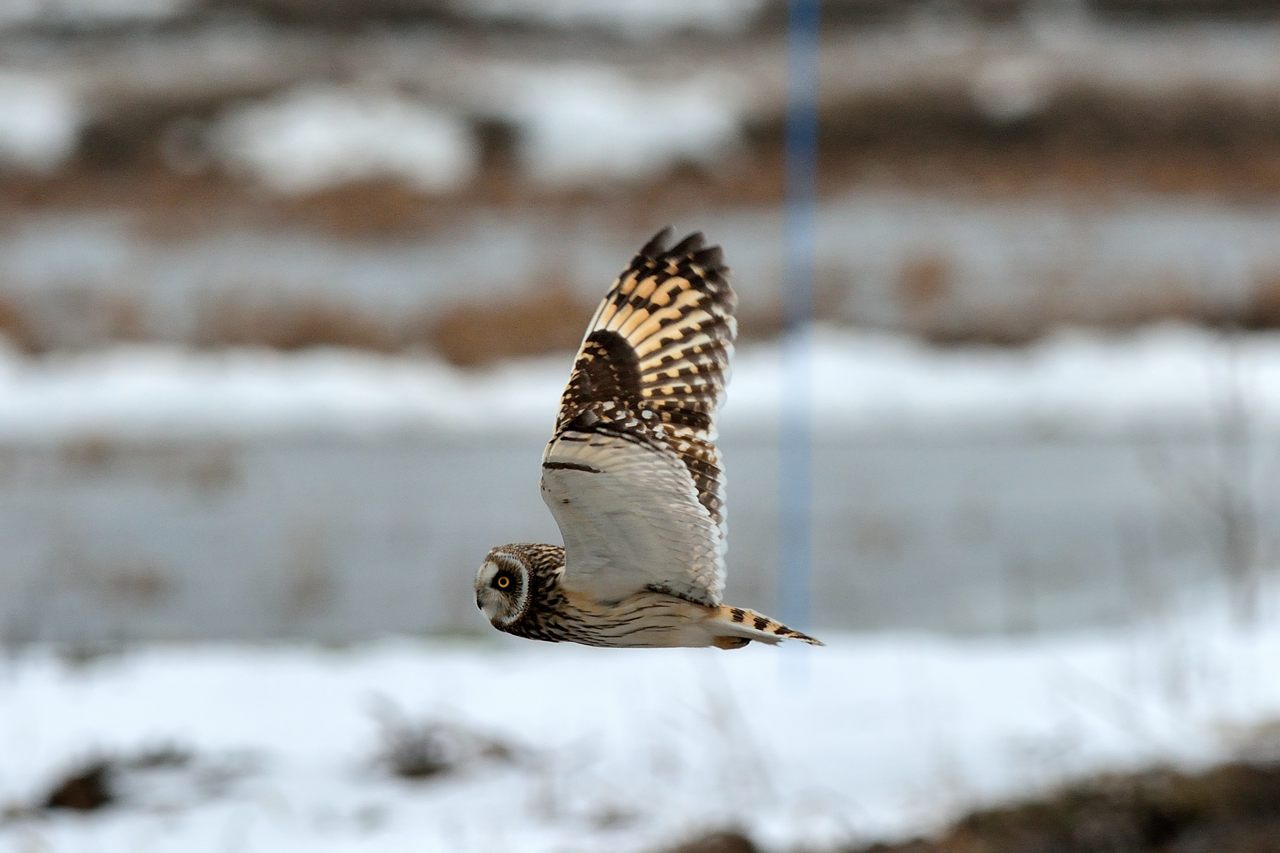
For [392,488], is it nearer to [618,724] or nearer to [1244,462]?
[618,724]

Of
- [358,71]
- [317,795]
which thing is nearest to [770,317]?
[358,71]

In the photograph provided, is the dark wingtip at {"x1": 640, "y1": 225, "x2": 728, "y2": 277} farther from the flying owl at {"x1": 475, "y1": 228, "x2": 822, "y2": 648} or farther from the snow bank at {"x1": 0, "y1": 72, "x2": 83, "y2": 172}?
the snow bank at {"x1": 0, "y1": 72, "x2": 83, "y2": 172}

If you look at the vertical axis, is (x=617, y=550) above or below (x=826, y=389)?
below

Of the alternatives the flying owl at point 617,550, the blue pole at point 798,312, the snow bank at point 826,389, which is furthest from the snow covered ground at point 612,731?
the flying owl at point 617,550

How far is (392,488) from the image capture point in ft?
20.3

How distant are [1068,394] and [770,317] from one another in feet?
4.67

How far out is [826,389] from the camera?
245 inches

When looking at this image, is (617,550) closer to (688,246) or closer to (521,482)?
(688,246)

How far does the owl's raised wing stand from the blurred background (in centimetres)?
431

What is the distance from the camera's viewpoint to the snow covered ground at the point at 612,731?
14.3ft

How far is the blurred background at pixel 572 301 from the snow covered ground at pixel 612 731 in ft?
0.81

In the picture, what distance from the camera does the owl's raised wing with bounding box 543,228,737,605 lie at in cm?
124

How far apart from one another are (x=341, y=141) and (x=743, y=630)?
547 centimetres

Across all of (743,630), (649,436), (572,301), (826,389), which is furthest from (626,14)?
(743,630)
